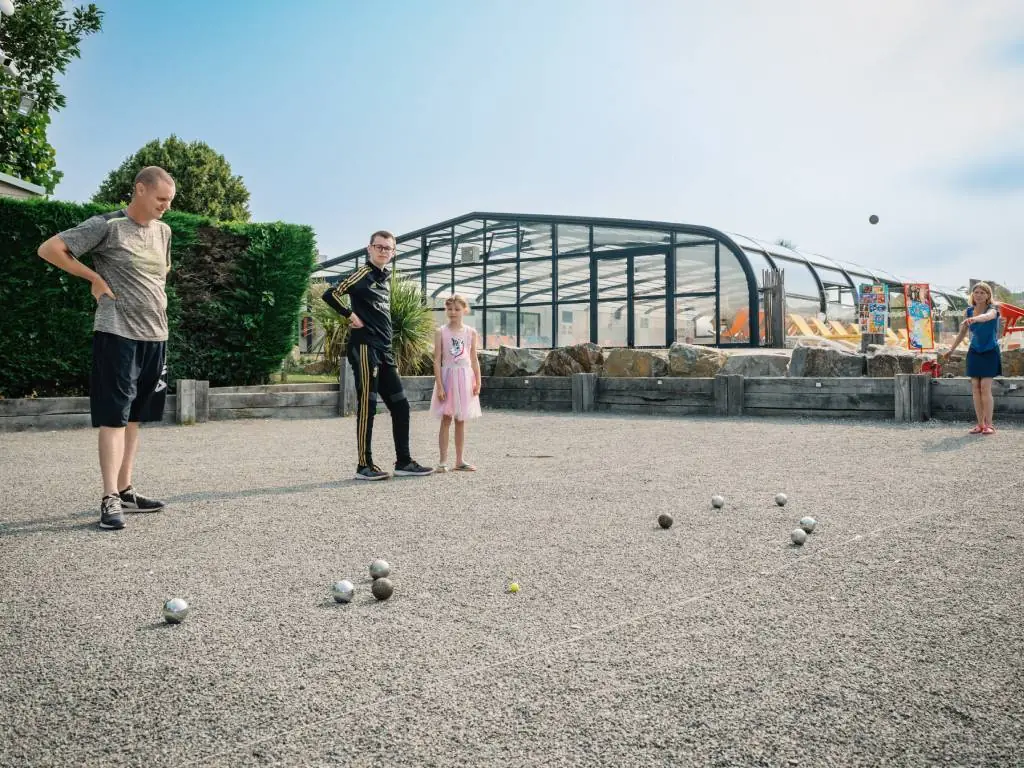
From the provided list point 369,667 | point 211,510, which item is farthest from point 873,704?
point 211,510

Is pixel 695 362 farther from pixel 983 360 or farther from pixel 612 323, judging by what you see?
pixel 612 323

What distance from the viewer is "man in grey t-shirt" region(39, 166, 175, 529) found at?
3.99m

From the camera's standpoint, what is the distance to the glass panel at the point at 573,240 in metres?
19.9

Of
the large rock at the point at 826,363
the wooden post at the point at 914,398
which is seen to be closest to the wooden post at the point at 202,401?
the large rock at the point at 826,363

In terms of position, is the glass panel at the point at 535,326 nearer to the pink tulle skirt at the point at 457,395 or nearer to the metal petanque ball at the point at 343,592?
the pink tulle skirt at the point at 457,395

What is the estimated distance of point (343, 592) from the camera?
2.67 meters

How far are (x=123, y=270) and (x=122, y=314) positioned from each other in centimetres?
24

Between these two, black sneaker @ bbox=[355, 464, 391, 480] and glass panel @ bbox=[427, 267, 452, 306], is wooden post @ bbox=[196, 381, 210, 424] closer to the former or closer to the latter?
black sneaker @ bbox=[355, 464, 391, 480]

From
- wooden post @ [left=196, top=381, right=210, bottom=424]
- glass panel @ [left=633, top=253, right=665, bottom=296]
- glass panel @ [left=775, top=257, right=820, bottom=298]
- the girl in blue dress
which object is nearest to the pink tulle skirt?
wooden post @ [left=196, top=381, right=210, bottom=424]

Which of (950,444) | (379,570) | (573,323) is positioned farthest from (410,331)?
(379,570)

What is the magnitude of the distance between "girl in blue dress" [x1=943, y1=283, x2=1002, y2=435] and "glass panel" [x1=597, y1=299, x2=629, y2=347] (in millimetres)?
11318

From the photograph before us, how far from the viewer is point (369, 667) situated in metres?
2.11

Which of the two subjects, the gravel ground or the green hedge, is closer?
the gravel ground

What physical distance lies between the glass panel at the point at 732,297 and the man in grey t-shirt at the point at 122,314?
1534 cm
